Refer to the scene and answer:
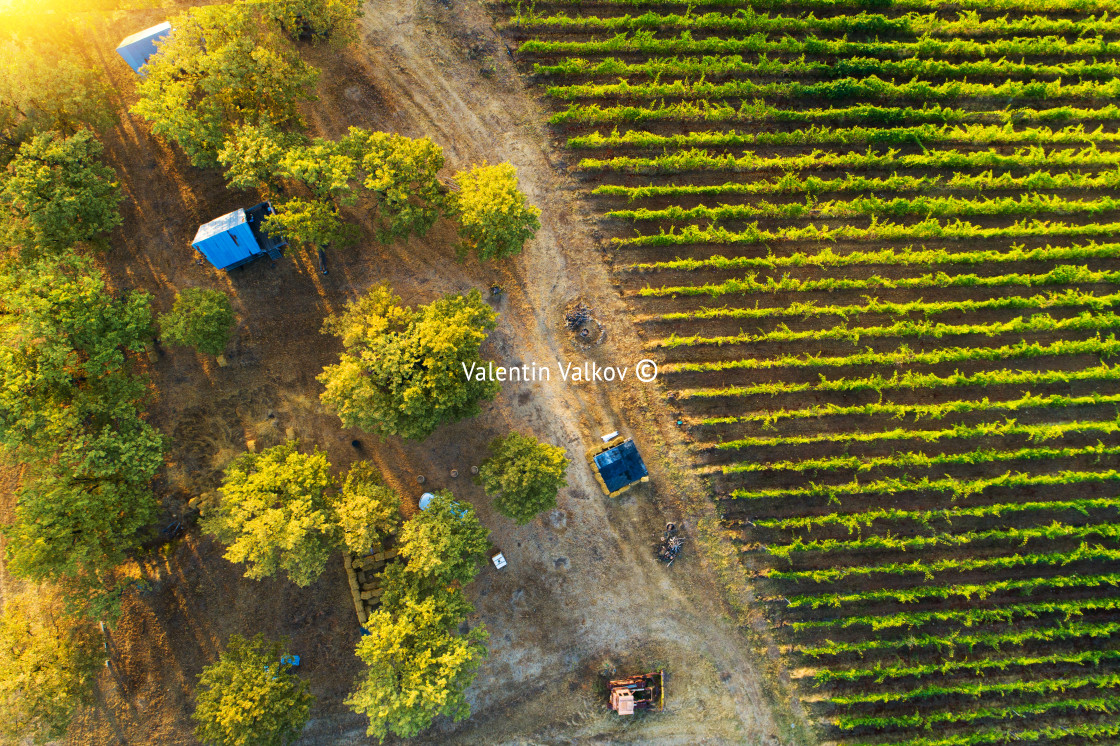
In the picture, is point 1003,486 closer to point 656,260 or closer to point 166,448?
point 656,260

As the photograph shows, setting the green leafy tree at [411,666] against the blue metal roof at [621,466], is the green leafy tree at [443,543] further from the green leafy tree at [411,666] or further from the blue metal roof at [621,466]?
the blue metal roof at [621,466]

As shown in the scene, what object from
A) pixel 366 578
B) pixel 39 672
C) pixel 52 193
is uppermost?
pixel 52 193

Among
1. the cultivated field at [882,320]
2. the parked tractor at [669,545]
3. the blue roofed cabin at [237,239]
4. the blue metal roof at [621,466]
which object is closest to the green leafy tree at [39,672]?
the blue roofed cabin at [237,239]

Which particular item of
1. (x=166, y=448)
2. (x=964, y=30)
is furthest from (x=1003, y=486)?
(x=166, y=448)

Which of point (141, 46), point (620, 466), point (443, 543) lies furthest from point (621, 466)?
point (141, 46)

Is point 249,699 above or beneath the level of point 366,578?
beneath

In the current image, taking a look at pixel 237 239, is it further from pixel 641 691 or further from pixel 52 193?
pixel 641 691

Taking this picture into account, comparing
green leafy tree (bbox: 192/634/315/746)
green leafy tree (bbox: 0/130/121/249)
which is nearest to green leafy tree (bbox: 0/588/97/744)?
green leafy tree (bbox: 192/634/315/746)
